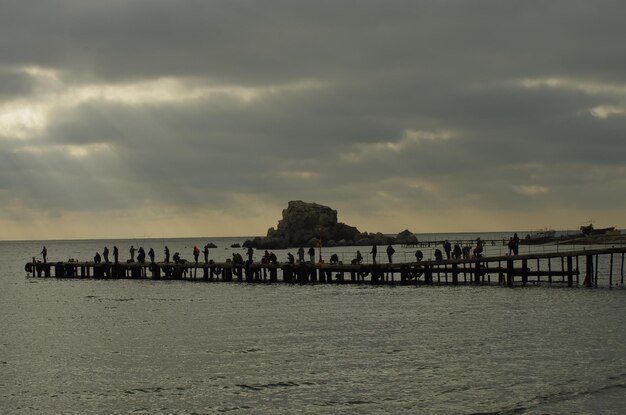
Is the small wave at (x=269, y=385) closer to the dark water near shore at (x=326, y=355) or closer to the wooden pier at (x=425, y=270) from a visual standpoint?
the dark water near shore at (x=326, y=355)

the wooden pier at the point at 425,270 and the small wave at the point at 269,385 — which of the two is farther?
the wooden pier at the point at 425,270

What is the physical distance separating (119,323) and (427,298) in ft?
74.5

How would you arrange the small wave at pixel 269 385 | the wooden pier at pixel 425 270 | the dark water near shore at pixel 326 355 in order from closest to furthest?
the dark water near shore at pixel 326 355, the small wave at pixel 269 385, the wooden pier at pixel 425 270

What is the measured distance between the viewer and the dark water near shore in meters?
24.2

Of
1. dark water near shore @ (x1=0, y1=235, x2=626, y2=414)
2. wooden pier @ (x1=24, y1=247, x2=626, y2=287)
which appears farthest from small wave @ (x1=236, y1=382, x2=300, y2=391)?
wooden pier @ (x1=24, y1=247, x2=626, y2=287)

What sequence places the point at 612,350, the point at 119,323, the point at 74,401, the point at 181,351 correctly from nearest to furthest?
the point at 74,401 → the point at 612,350 → the point at 181,351 → the point at 119,323

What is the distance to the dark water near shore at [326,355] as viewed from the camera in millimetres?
24188

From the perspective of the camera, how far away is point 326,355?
104 feet

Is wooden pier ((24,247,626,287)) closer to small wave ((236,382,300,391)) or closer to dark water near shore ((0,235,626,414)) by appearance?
dark water near shore ((0,235,626,414))

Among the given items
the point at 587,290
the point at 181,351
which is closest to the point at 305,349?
the point at 181,351

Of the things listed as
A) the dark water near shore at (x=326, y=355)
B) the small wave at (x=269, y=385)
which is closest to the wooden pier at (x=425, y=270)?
the dark water near shore at (x=326, y=355)

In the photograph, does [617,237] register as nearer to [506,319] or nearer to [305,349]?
[506,319]

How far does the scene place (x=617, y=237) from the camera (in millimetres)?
120688

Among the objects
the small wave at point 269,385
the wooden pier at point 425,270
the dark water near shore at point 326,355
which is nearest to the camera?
the dark water near shore at point 326,355
